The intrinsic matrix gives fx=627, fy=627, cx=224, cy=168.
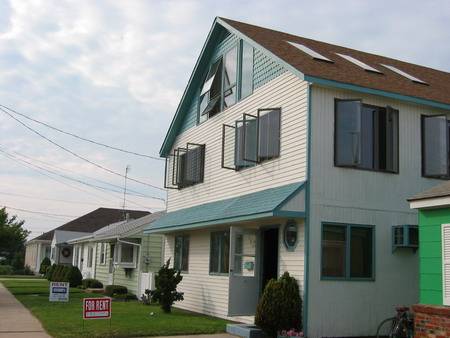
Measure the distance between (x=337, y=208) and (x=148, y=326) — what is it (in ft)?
17.3

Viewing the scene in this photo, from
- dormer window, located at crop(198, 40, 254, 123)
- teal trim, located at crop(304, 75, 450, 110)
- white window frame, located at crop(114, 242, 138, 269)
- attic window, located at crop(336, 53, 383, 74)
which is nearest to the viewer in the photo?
teal trim, located at crop(304, 75, 450, 110)

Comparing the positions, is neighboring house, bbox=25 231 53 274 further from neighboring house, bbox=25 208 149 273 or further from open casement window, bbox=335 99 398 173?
open casement window, bbox=335 99 398 173

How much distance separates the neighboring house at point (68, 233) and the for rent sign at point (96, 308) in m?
36.4

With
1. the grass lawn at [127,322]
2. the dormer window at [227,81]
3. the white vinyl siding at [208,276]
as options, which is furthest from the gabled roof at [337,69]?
the grass lawn at [127,322]

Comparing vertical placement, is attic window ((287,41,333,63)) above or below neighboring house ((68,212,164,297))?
above

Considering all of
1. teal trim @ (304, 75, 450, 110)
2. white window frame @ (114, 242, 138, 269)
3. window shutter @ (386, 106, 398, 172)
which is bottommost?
white window frame @ (114, 242, 138, 269)

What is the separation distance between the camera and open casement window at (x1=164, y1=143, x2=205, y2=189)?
20.8m

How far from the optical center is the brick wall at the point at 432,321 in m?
10.3

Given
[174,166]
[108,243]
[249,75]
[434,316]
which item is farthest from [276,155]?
[108,243]

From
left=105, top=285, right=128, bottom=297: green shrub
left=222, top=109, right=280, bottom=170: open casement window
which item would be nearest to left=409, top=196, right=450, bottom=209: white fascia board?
left=222, top=109, right=280, bottom=170: open casement window

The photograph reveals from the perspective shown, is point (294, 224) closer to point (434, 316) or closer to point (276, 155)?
point (276, 155)

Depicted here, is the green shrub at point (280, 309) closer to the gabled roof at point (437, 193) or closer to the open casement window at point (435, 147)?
the gabled roof at point (437, 193)

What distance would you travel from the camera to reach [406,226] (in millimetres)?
14742

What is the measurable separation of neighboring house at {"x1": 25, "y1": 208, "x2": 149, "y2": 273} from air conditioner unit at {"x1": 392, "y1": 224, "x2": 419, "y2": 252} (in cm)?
3771
